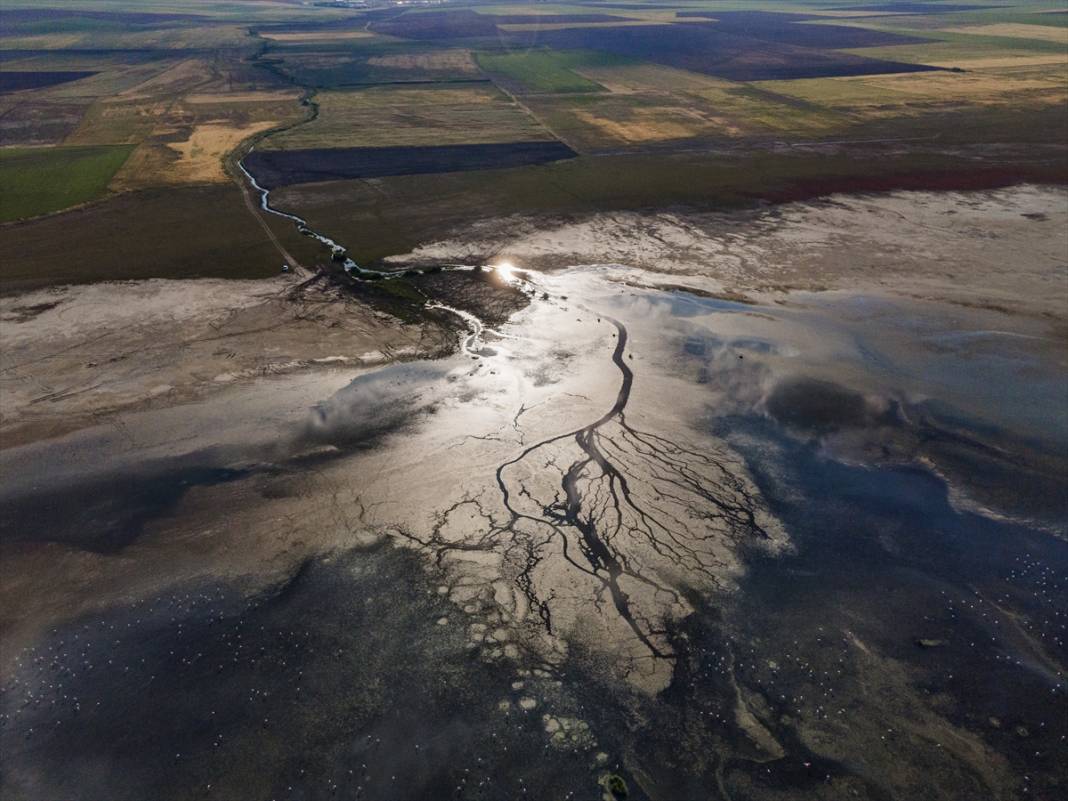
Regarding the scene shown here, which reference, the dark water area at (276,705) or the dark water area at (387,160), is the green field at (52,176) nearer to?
the dark water area at (387,160)

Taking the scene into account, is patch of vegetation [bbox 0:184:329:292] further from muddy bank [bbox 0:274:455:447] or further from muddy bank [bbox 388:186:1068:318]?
muddy bank [bbox 388:186:1068:318]

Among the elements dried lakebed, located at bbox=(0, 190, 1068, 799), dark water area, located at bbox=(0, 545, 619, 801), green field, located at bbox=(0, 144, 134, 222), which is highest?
green field, located at bbox=(0, 144, 134, 222)

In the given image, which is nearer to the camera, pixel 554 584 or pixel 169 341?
pixel 554 584

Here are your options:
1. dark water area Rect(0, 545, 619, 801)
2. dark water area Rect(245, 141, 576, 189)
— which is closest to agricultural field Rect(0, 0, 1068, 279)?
dark water area Rect(245, 141, 576, 189)

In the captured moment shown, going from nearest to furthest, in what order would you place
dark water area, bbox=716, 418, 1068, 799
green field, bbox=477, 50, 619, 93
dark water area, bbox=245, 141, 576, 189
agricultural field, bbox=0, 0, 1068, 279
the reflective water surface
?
the reflective water surface → dark water area, bbox=716, 418, 1068, 799 → dark water area, bbox=245, 141, 576, 189 → agricultural field, bbox=0, 0, 1068, 279 → green field, bbox=477, 50, 619, 93

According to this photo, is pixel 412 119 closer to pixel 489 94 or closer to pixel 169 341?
pixel 489 94

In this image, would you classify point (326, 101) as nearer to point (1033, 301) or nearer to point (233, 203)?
point (233, 203)

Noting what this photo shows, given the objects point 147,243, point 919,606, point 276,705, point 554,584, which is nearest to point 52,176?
point 147,243
